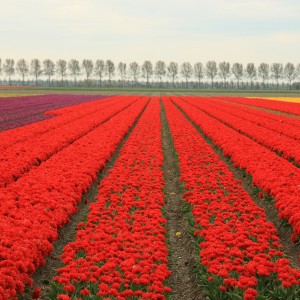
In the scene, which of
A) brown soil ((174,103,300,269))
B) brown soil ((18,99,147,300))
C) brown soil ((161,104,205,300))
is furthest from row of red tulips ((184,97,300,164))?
brown soil ((18,99,147,300))

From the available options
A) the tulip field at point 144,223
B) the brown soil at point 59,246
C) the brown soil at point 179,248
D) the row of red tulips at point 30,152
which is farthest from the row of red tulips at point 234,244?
the row of red tulips at point 30,152

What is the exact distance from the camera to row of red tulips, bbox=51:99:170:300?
7141 mm

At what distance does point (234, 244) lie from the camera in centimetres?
889

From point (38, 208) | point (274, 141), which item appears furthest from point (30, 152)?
point (274, 141)

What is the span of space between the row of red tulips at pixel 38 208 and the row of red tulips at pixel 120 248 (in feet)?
1.86

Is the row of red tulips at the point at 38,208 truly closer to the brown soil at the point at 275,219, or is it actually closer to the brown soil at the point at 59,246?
the brown soil at the point at 59,246

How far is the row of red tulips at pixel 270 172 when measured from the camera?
10.7 meters

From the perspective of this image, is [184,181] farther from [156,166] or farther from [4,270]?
[4,270]

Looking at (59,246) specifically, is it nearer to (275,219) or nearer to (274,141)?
(275,219)

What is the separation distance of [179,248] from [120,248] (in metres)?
1.54

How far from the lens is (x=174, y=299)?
742 cm

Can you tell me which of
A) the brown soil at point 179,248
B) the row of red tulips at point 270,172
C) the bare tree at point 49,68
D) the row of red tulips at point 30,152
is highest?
the bare tree at point 49,68

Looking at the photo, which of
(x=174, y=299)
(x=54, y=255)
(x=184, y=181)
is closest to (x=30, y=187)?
(x=54, y=255)

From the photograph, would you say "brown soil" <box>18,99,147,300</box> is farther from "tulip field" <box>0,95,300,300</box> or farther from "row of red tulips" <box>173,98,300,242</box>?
"row of red tulips" <box>173,98,300,242</box>
